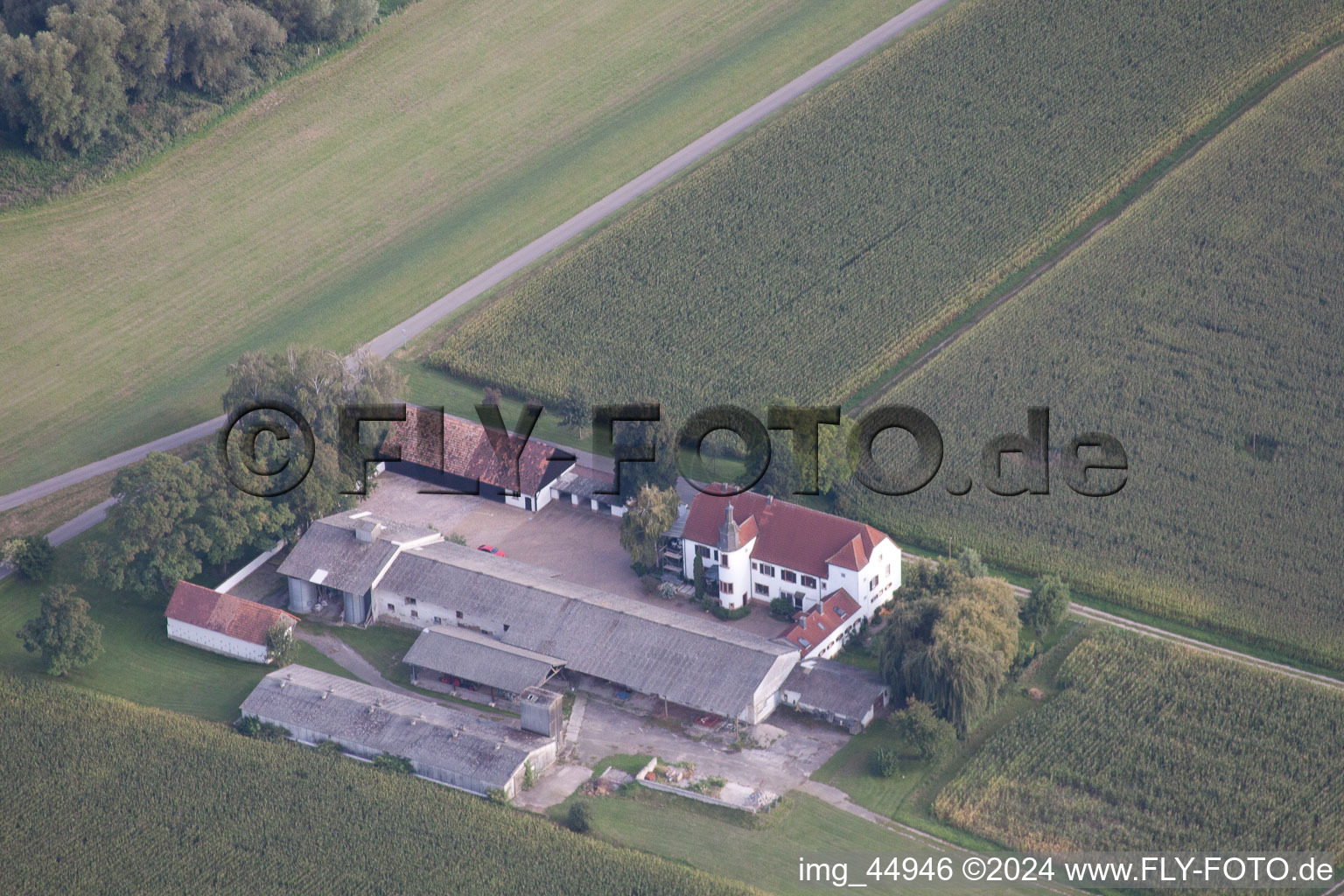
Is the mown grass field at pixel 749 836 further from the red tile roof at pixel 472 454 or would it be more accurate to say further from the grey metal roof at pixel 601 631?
the red tile roof at pixel 472 454

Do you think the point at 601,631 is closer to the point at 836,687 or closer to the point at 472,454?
the point at 836,687

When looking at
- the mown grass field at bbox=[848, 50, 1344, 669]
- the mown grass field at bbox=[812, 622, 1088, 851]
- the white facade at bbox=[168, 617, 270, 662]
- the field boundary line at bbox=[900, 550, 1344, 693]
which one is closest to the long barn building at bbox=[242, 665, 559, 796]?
the white facade at bbox=[168, 617, 270, 662]

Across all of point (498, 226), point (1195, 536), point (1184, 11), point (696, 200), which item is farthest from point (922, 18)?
point (1195, 536)

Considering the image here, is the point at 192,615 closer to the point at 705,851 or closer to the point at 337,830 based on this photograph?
the point at 337,830

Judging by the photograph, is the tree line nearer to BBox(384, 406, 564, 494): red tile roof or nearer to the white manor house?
BBox(384, 406, 564, 494): red tile roof

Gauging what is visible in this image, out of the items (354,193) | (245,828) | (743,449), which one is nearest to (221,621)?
(245,828)

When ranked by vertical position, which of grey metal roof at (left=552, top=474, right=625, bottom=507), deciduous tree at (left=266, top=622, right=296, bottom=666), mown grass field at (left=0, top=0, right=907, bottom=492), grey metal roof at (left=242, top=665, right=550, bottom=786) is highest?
mown grass field at (left=0, top=0, right=907, bottom=492)

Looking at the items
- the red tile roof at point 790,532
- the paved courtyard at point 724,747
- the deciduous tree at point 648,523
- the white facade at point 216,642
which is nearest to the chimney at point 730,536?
the red tile roof at point 790,532
